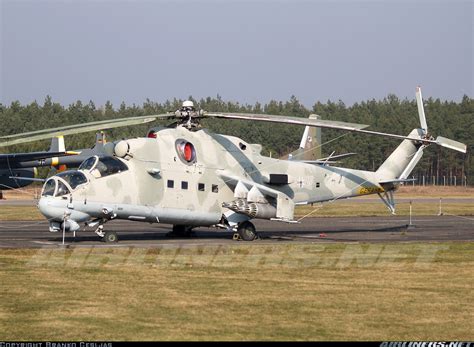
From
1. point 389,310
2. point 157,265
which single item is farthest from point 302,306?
point 157,265

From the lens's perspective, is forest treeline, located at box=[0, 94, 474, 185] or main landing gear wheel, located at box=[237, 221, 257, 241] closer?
main landing gear wheel, located at box=[237, 221, 257, 241]

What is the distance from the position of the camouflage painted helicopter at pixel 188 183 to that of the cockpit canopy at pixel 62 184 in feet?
0.10

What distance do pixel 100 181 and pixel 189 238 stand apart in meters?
5.06

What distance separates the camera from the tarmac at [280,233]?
2781 centimetres

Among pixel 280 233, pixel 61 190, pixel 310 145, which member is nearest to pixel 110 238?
pixel 61 190

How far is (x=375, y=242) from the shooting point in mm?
28719

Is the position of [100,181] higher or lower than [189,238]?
higher

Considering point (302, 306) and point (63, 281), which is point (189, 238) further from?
point (302, 306)

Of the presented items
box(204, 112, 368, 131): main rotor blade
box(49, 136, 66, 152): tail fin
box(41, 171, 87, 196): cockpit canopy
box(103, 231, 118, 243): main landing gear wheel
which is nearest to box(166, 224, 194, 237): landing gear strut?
box(103, 231, 118, 243): main landing gear wheel

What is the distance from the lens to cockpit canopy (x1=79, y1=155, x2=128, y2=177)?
2655 centimetres

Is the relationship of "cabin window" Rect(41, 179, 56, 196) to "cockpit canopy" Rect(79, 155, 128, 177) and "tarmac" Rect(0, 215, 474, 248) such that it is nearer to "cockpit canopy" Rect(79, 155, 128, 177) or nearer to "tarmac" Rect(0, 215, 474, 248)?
"cockpit canopy" Rect(79, 155, 128, 177)

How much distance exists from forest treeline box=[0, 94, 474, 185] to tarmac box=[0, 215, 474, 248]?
6282 cm

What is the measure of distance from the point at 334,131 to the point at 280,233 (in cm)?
9371

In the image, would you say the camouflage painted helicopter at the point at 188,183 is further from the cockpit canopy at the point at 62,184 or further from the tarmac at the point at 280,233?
the tarmac at the point at 280,233
